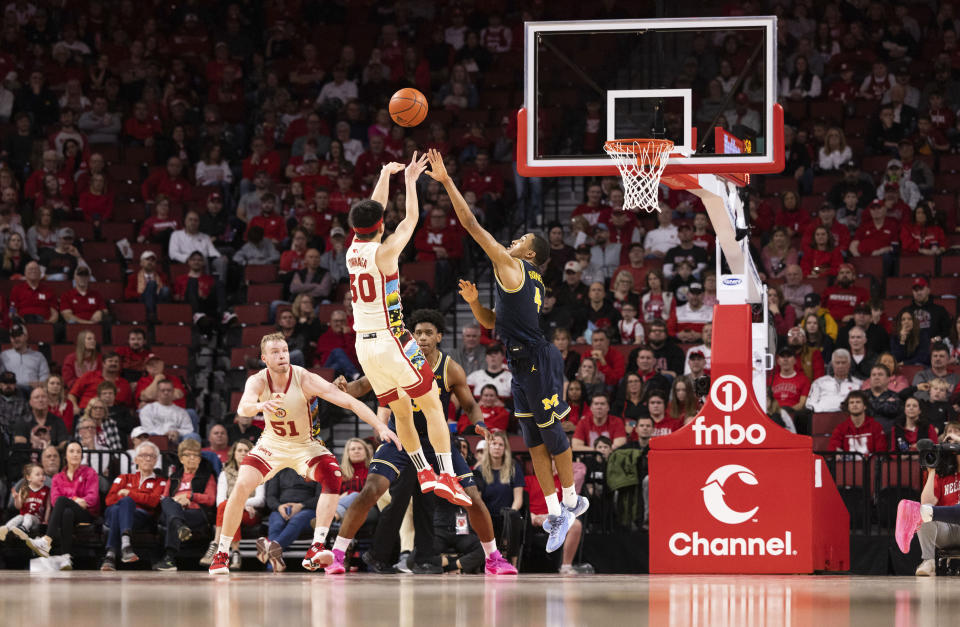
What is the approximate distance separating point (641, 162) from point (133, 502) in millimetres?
5943

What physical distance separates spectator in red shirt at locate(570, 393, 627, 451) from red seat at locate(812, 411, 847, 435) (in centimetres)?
186

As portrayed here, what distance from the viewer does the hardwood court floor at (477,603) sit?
5.06 meters

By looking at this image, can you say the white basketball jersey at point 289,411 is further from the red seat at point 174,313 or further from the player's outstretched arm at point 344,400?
the red seat at point 174,313

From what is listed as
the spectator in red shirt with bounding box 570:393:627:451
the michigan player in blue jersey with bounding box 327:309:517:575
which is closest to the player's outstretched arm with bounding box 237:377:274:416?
the michigan player in blue jersey with bounding box 327:309:517:575

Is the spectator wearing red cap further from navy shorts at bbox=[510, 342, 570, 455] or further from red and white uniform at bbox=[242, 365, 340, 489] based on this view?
red and white uniform at bbox=[242, 365, 340, 489]

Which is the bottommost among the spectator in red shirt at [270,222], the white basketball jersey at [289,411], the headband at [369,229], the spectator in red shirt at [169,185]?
the white basketball jersey at [289,411]

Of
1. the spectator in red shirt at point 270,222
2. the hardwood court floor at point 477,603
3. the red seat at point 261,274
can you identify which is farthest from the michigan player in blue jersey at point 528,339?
the spectator in red shirt at point 270,222

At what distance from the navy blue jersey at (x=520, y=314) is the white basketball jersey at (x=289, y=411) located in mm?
1448

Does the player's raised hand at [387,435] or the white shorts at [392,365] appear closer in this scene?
the white shorts at [392,365]

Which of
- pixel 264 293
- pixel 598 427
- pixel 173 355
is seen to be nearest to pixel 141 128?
pixel 264 293

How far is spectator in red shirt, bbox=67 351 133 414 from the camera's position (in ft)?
48.2

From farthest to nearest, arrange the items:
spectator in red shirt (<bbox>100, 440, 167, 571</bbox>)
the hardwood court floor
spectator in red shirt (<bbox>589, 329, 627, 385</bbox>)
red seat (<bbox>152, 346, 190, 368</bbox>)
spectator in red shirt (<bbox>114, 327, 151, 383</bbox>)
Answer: red seat (<bbox>152, 346, 190, 368</bbox>)
spectator in red shirt (<bbox>114, 327, 151, 383</bbox>)
spectator in red shirt (<bbox>589, 329, 627, 385</bbox>)
spectator in red shirt (<bbox>100, 440, 167, 571</bbox>)
the hardwood court floor

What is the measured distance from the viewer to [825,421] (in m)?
13.1

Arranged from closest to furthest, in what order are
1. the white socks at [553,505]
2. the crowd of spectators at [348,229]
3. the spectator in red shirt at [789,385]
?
the white socks at [553,505], the crowd of spectators at [348,229], the spectator in red shirt at [789,385]
